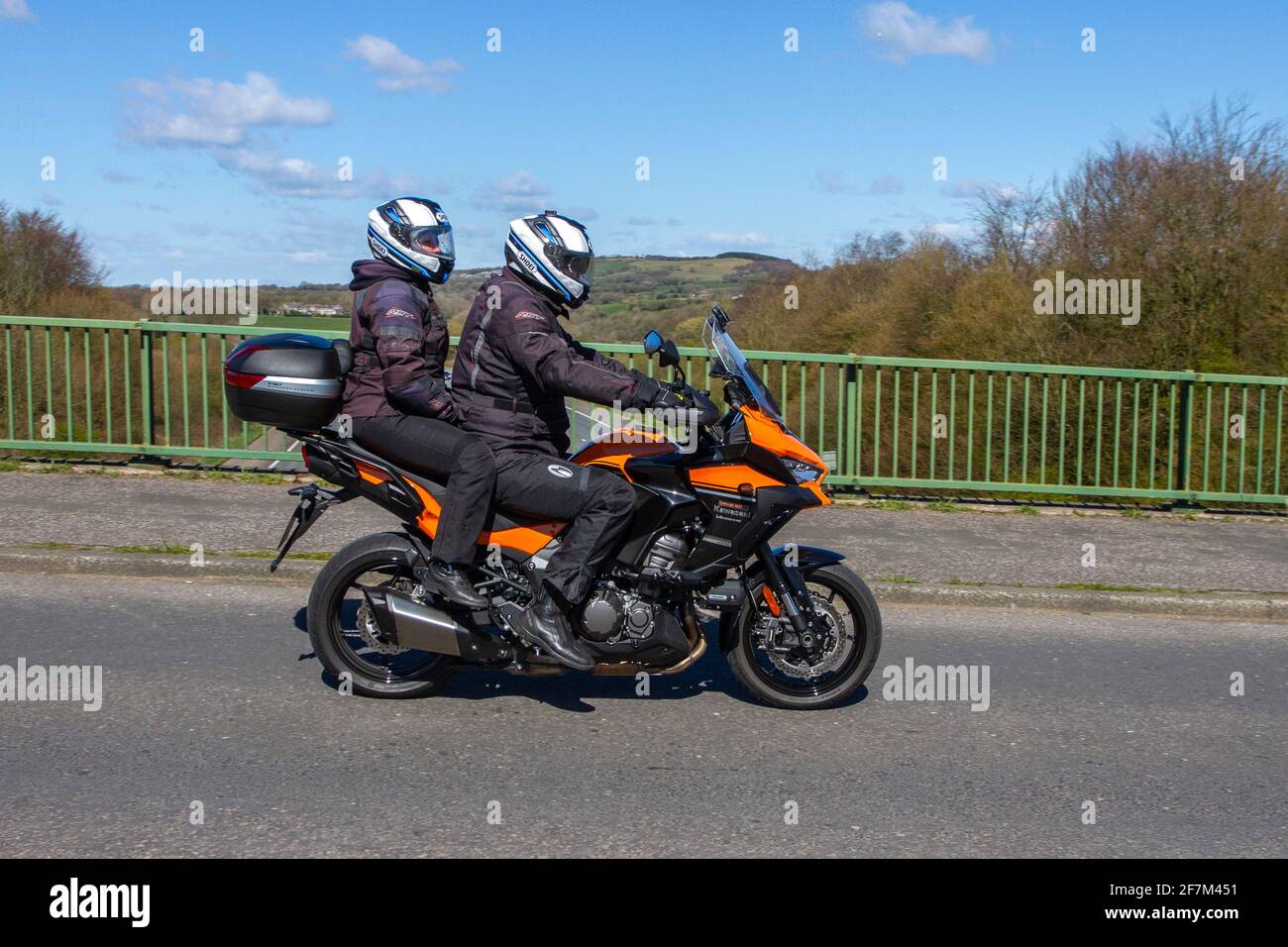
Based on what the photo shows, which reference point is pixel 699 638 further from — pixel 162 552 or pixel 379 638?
pixel 162 552

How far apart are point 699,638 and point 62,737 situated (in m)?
2.62

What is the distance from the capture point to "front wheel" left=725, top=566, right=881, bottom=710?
566 centimetres

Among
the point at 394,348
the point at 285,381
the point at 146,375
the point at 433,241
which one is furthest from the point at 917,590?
the point at 146,375

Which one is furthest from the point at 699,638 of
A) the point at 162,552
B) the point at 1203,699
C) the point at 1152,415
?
the point at 1152,415

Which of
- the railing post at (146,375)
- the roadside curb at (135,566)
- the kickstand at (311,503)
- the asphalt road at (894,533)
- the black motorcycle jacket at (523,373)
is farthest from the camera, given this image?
the railing post at (146,375)

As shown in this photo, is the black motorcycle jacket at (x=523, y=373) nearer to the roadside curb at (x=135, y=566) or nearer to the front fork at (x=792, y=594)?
the front fork at (x=792, y=594)

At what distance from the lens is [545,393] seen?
5.62m

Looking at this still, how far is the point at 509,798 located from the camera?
466cm

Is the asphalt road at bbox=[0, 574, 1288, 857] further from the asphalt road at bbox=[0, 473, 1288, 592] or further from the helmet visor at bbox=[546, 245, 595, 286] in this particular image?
the helmet visor at bbox=[546, 245, 595, 286]

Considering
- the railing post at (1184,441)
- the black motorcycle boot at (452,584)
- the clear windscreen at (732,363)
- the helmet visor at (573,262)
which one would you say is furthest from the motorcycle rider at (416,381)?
the railing post at (1184,441)

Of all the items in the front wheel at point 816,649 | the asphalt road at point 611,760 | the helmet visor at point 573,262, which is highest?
the helmet visor at point 573,262

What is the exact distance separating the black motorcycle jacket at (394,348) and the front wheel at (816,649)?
162 cm

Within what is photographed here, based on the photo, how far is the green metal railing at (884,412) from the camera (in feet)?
36.3
